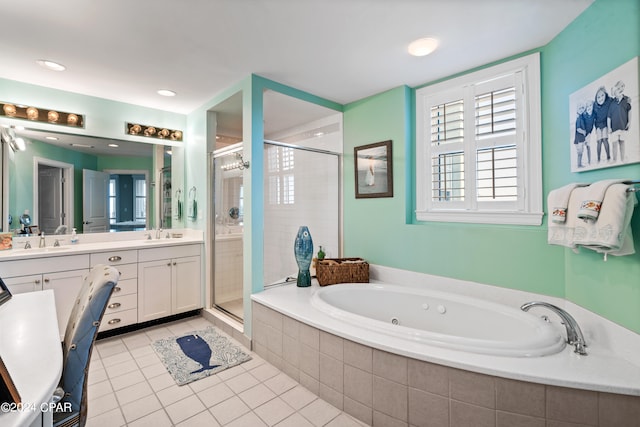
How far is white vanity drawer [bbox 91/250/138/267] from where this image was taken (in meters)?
2.69

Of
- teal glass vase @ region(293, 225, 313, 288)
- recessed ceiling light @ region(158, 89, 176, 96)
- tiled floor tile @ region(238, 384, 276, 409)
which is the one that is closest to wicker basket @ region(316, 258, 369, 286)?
teal glass vase @ region(293, 225, 313, 288)

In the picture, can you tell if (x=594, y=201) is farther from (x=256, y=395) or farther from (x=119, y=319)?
(x=119, y=319)

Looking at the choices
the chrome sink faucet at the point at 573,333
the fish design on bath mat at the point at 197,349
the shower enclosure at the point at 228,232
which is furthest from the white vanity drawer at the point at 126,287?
the chrome sink faucet at the point at 573,333

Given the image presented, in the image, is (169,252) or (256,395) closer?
(256,395)

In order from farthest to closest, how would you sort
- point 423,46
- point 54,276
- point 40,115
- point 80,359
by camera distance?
point 40,115 < point 54,276 < point 423,46 < point 80,359

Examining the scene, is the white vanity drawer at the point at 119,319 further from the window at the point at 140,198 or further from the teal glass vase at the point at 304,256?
the teal glass vase at the point at 304,256

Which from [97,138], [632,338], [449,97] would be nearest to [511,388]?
[632,338]

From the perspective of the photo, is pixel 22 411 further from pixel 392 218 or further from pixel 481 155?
pixel 481 155

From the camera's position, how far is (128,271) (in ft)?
9.46

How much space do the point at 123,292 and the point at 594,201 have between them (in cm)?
375

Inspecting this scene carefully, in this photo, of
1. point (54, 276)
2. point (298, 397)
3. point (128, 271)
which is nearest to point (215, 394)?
point (298, 397)

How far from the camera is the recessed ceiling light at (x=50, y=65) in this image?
2.31 m

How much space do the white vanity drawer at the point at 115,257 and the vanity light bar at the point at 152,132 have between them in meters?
1.41

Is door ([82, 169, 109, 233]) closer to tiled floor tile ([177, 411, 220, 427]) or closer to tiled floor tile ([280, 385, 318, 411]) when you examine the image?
tiled floor tile ([177, 411, 220, 427])
